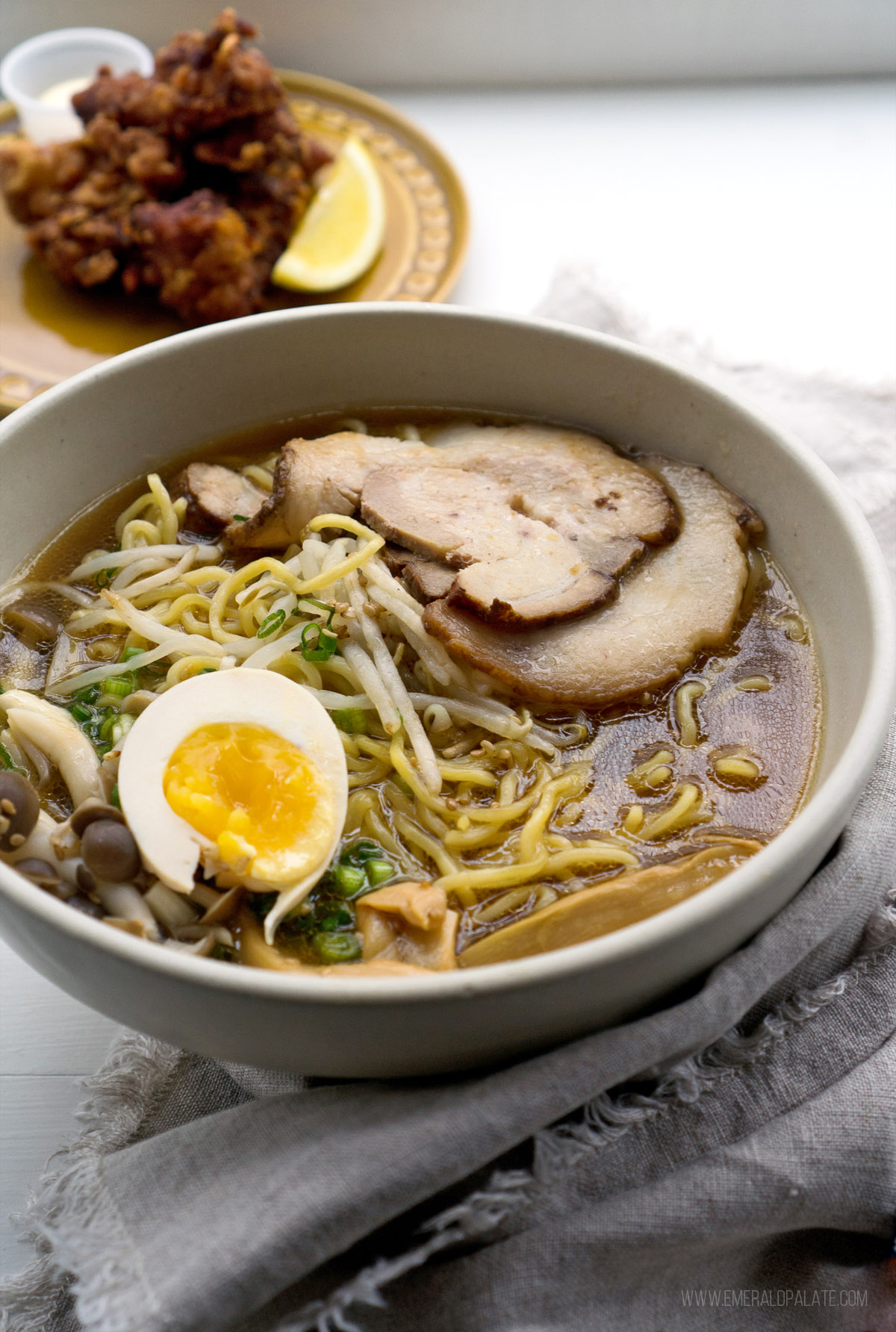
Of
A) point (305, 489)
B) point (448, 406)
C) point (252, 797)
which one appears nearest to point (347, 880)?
point (252, 797)

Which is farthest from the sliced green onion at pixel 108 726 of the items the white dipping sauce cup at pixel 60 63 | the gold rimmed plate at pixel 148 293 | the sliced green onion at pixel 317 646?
the white dipping sauce cup at pixel 60 63

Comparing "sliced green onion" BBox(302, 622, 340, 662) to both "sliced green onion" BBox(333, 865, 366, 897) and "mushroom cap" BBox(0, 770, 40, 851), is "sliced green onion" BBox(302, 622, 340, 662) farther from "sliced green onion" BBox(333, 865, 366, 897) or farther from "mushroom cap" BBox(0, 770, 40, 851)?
"mushroom cap" BBox(0, 770, 40, 851)

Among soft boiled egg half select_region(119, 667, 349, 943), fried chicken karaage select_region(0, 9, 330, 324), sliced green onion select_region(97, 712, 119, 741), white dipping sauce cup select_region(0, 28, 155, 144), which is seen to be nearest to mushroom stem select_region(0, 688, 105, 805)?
sliced green onion select_region(97, 712, 119, 741)

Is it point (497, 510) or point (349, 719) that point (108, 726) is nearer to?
point (349, 719)

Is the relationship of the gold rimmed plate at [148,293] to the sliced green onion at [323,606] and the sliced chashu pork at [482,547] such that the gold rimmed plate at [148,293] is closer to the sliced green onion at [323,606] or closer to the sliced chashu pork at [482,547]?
the sliced chashu pork at [482,547]

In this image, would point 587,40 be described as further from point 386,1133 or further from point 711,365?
point 386,1133

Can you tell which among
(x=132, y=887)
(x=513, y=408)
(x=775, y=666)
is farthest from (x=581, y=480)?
(x=132, y=887)
